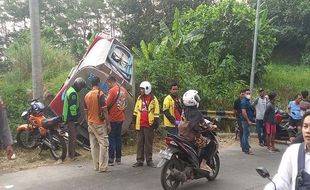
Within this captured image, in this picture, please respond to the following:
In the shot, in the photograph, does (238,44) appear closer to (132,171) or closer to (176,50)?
(176,50)

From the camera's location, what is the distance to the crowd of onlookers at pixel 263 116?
32.0 ft

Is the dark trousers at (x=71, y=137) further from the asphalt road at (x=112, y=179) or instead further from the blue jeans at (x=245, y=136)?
the blue jeans at (x=245, y=136)

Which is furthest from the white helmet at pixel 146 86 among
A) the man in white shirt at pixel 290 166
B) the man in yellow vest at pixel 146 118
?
the man in white shirt at pixel 290 166

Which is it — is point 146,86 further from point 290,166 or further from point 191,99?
point 290,166

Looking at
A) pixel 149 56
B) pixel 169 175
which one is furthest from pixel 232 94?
pixel 169 175

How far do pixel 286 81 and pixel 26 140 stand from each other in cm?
1777

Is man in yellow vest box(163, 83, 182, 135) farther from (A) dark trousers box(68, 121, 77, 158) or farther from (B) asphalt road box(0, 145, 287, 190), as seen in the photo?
(A) dark trousers box(68, 121, 77, 158)

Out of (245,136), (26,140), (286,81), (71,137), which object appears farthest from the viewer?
(286,81)

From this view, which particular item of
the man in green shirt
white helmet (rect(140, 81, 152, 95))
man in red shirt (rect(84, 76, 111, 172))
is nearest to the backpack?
man in red shirt (rect(84, 76, 111, 172))

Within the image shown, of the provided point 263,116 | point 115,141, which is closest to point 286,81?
point 263,116

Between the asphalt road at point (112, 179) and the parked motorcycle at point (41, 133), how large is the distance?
0.47 metres

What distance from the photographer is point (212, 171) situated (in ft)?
23.2

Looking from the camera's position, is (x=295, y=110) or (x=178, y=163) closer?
(x=178, y=163)

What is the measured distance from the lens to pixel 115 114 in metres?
7.84
